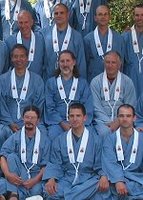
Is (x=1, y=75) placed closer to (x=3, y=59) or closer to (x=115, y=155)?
(x=3, y=59)

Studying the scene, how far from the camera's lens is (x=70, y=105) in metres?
8.33

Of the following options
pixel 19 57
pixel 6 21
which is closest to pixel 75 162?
pixel 19 57

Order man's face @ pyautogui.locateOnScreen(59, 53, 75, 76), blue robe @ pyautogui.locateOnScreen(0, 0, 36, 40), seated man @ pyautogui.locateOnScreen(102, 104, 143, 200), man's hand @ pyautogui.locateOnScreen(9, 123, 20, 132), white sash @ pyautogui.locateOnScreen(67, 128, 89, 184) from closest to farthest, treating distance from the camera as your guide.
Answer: seated man @ pyautogui.locateOnScreen(102, 104, 143, 200) < white sash @ pyautogui.locateOnScreen(67, 128, 89, 184) < man's hand @ pyautogui.locateOnScreen(9, 123, 20, 132) < man's face @ pyautogui.locateOnScreen(59, 53, 75, 76) < blue robe @ pyautogui.locateOnScreen(0, 0, 36, 40)

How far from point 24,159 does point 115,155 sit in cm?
102

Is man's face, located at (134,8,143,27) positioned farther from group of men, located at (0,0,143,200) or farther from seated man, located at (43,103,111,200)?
seated man, located at (43,103,111,200)

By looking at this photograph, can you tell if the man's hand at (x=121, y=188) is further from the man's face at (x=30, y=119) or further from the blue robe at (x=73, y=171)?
the man's face at (x=30, y=119)

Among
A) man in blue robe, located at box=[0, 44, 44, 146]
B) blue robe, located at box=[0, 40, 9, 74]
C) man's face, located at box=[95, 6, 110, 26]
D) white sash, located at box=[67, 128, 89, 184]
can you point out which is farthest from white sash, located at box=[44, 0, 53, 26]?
white sash, located at box=[67, 128, 89, 184]

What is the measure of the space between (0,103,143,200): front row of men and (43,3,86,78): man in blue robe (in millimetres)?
1608

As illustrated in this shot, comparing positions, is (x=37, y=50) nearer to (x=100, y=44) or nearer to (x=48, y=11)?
(x=100, y=44)

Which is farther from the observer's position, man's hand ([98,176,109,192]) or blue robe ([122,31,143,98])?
blue robe ([122,31,143,98])

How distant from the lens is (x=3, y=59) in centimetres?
914

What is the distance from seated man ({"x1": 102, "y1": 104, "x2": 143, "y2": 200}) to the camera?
747cm

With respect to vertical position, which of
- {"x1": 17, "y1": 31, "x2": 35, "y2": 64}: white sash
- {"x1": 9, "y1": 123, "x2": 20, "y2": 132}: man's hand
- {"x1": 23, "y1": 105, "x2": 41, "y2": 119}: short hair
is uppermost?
{"x1": 17, "y1": 31, "x2": 35, "y2": 64}: white sash

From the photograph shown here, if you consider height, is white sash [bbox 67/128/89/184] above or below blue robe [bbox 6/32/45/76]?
below
